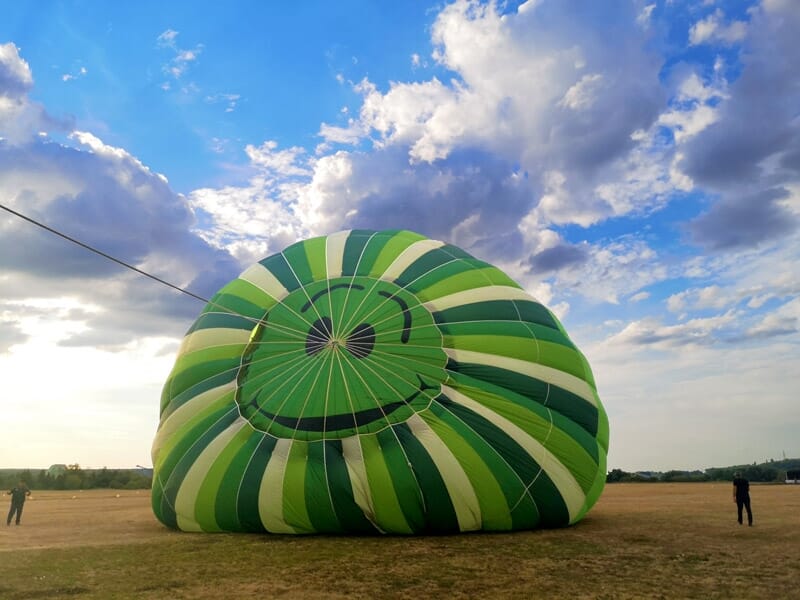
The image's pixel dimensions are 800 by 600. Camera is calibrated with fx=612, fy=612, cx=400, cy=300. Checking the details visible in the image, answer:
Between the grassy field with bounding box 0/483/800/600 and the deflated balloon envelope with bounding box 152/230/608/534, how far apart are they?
1.52 feet

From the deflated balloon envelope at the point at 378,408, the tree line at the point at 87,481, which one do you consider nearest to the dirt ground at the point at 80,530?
the deflated balloon envelope at the point at 378,408

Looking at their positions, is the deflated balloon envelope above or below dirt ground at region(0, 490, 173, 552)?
above

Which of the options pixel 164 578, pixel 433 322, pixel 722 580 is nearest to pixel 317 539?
pixel 164 578

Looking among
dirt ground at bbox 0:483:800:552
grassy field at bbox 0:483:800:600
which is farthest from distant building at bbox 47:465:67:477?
grassy field at bbox 0:483:800:600

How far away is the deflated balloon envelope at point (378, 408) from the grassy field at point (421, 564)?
46 cm

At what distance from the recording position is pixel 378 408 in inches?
355

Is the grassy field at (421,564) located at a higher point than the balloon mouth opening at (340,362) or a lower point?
lower

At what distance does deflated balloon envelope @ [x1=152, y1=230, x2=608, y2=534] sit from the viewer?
8531mm

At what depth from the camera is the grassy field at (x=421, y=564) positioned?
19.2 feet

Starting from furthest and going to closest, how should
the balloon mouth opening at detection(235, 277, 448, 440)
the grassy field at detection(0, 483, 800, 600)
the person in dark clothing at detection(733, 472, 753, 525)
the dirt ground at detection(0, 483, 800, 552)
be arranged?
the person in dark clothing at detection(733, 472, 753, 525) < the dirt ground at detection(0, 483, 800, 552) < the balloon mouth opening at detection(235, 277, 448, 440) < the grassy field at detection(0, 483, 800, 600)

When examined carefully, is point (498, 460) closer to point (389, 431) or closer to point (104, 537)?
point (389, 431)

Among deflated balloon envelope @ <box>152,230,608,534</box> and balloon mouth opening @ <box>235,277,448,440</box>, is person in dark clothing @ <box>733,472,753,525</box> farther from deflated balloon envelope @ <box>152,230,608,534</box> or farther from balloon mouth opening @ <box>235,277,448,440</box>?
balloon mouth opening @ <box>235,277,448,440</box>

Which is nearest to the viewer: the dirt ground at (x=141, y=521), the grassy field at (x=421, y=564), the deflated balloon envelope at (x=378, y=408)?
the grassy field at (x=421, y=564)

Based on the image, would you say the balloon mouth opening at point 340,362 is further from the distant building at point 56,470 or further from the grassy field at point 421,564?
the distant building at point 56,470
